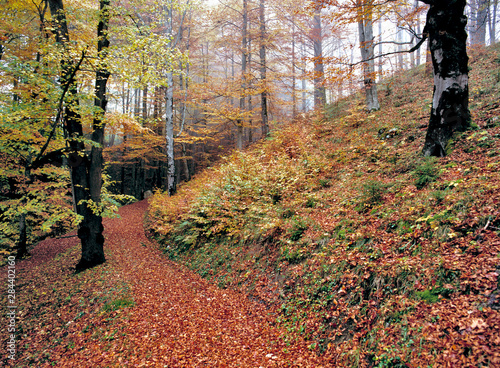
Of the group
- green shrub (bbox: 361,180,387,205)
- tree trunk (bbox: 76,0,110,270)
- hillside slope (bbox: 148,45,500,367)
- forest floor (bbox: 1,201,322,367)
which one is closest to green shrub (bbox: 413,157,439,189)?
hillside slope (bbox: 148,45,500,367)

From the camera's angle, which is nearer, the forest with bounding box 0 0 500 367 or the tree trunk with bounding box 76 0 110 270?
the forest with bounding box 0 0 500 367

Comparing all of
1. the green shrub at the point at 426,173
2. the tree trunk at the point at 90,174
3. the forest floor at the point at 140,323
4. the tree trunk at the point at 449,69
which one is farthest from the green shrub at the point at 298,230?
the tree trunk at the point at 90,174

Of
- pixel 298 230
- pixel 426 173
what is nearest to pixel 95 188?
pixel 298 230

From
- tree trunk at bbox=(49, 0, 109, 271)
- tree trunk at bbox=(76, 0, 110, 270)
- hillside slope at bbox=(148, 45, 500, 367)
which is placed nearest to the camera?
hillside slope at bbox=(148, 45, 500, 367)

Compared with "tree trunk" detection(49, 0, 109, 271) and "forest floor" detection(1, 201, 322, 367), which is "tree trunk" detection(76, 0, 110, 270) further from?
"forest floor" detection(1, 201, 322, 367)

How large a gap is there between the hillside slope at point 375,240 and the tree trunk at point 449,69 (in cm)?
36

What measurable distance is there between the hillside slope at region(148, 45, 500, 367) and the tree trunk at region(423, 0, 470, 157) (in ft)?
1.20

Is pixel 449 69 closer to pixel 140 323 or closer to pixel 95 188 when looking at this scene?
pixel 140 323

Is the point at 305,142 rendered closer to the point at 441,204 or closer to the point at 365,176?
the point at 365,176

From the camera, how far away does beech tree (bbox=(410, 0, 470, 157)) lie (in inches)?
209

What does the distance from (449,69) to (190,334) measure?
25.7 ft

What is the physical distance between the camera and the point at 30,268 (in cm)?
873

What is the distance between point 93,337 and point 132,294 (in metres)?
1.35

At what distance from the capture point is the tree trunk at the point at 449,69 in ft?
17.4
